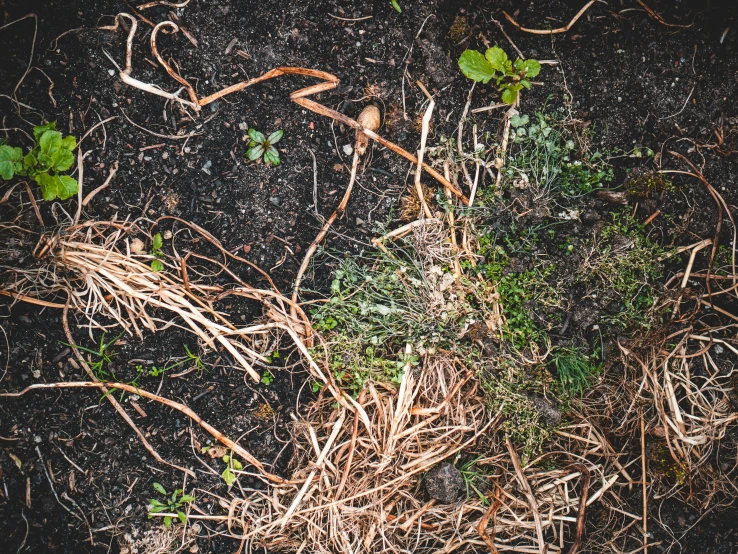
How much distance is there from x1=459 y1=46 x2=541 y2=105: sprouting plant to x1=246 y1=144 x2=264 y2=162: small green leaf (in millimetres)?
956

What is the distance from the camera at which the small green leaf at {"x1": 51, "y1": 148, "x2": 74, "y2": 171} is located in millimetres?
1959

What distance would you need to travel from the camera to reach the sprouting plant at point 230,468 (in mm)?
2105

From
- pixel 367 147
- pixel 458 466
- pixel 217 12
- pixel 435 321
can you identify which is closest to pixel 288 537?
pixel 458 466

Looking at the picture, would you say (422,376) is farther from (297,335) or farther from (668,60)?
→ (668,60)

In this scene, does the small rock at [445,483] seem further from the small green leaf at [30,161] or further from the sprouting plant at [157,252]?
the small green leaf at [30,161]

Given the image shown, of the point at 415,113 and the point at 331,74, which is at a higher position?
the point at 331,74

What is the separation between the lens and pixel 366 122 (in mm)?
2090

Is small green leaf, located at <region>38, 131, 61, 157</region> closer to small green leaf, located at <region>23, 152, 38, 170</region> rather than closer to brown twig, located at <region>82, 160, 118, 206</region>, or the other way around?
small green leaf, located at <region>23, 152, 38, 170</region>

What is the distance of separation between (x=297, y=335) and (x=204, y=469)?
750mm

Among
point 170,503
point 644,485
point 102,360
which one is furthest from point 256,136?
point 644,485

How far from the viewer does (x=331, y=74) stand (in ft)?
6.88

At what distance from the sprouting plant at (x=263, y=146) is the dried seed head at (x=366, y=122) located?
35 cm

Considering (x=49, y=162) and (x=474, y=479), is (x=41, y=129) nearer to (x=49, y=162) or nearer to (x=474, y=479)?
(x=49, y=162)

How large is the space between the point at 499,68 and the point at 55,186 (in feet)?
6.46
